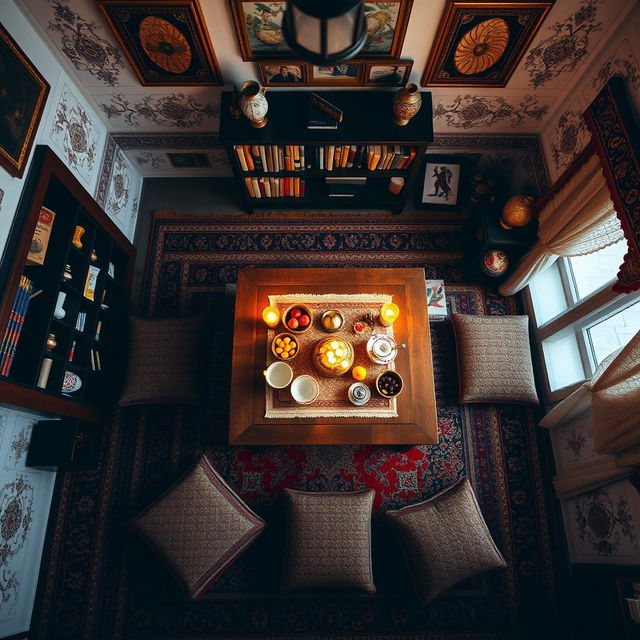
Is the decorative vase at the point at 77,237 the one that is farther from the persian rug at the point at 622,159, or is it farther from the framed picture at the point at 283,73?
the persian rug at the point at 622,159

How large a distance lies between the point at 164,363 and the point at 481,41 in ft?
8.02

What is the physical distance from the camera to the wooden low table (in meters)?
2.04

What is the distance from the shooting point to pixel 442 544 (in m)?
2.04

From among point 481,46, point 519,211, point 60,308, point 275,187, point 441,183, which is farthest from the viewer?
point 441,183

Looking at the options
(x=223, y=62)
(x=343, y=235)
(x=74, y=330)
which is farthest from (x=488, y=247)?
(x=74, y=330)

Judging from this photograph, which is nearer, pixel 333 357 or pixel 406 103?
pixel 333 357

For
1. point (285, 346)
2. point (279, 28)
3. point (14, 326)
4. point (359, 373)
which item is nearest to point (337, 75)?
point (279, 28)

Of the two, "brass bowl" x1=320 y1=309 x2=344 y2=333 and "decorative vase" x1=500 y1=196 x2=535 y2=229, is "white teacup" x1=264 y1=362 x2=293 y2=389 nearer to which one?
"brass bowl" x1=320 y1=309 x2=344 y2=333

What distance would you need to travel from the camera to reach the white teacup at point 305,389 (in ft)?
6.75

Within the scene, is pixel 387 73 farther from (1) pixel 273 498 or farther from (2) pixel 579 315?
(1) pixel 273 498

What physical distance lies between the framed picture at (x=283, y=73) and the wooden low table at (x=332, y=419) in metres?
1.11

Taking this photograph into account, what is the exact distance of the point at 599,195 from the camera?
6.50ft

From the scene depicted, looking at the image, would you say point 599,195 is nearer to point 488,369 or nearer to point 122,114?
point 488,369

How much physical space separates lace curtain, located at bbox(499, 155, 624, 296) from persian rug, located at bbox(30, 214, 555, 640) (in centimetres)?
51
